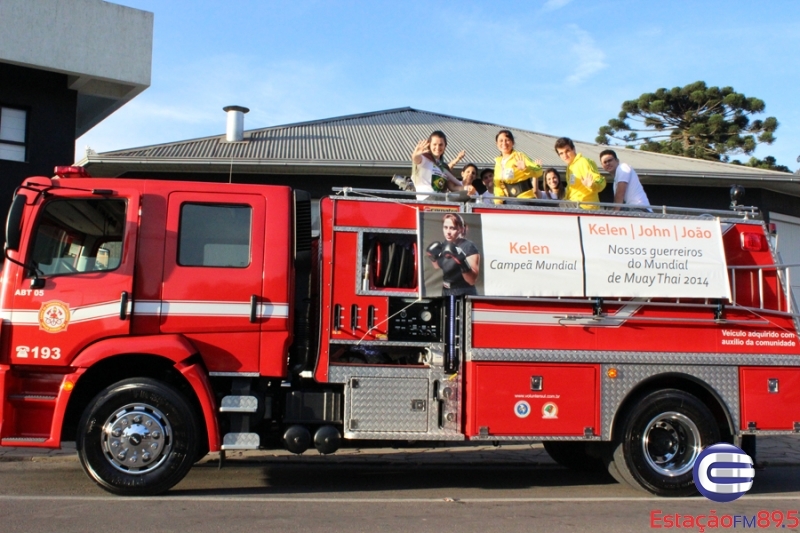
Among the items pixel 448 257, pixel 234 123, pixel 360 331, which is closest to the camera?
pixel 360 331

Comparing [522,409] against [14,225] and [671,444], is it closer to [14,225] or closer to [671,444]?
[671,444]

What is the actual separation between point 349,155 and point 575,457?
24.9 feet

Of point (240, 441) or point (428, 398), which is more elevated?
point (428, 398)

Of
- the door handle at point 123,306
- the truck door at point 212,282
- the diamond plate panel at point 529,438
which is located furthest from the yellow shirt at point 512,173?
the door handle at point 123,306

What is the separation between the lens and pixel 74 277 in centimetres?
678

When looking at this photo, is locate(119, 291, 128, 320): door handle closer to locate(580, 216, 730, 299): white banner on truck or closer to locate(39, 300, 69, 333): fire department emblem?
locate(39, 300, 69, 333): fire department emblem

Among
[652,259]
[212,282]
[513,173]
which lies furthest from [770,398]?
[212,282]

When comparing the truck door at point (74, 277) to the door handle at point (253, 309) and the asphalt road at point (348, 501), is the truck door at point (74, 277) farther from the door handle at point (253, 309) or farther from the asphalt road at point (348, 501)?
the asphalt road at point (348, 501)

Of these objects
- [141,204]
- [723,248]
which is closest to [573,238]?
[723,248]

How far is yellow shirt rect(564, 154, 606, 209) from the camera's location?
8.47 m

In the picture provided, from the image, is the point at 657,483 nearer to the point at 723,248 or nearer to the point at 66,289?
the point at 723,248

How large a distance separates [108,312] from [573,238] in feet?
14.3

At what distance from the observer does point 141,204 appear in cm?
698

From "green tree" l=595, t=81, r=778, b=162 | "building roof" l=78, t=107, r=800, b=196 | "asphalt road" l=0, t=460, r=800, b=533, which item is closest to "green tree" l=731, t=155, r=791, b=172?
"green tree" l=595, t=81, r=778, b=162
